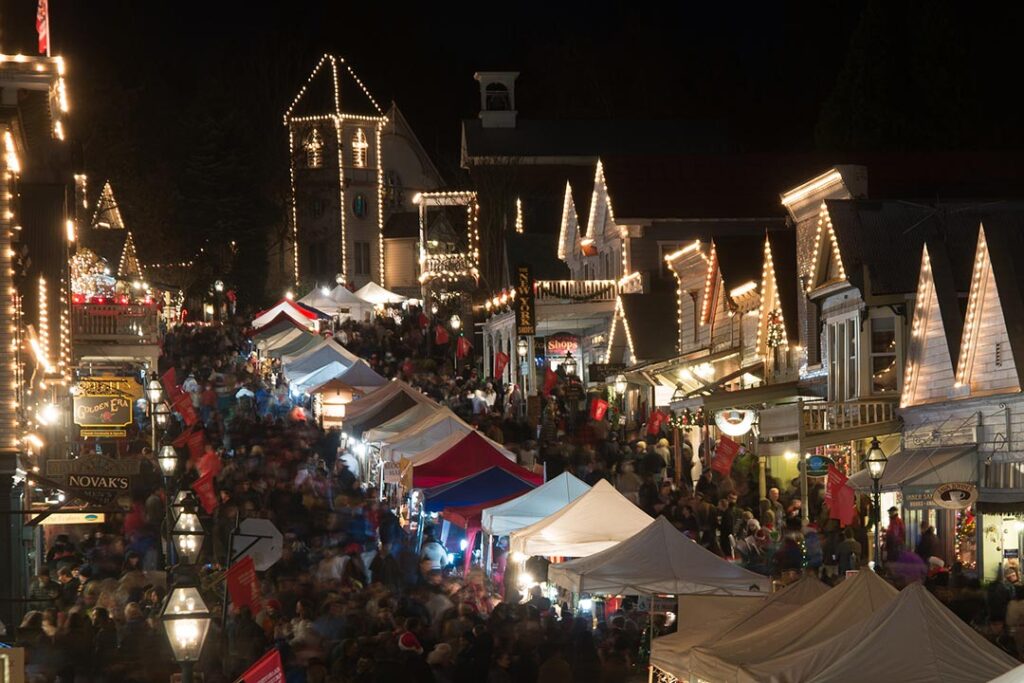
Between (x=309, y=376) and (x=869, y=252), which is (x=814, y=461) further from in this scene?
(x=309, y=376)

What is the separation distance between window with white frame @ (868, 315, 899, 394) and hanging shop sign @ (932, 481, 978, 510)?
709cm

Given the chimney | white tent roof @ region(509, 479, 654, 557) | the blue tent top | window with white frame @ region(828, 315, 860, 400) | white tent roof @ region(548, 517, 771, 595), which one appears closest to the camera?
white tent roof @ region(548, 517, 771, 595)

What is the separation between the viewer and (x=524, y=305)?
5375cm

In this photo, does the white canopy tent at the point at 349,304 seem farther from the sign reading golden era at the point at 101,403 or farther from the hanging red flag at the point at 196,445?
the sign reading golden era at the point at 101,403

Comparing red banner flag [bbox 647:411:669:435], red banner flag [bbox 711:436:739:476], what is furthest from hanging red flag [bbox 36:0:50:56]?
red banner flag [bbox 647:411:669:435]

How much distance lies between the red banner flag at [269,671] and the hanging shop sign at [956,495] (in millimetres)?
15469

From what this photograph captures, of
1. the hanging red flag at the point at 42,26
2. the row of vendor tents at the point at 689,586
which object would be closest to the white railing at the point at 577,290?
the row of vendor tents at the point at 689,586

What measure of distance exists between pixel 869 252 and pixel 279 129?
240ft

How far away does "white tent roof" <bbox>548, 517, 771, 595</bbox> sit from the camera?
2088 centimetres

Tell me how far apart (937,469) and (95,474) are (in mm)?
12302

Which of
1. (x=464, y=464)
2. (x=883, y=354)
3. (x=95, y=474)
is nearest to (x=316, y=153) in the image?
(x=883, y=354)

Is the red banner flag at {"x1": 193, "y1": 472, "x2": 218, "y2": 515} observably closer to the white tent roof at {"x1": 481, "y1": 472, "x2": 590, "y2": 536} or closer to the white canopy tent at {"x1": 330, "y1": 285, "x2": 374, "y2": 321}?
the white tent roof at {"x1": 481, "y1": 472, "x2": 590, "y2": 536}

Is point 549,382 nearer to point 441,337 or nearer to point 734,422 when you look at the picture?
point 441,337

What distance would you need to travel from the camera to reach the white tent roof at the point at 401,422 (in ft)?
124
